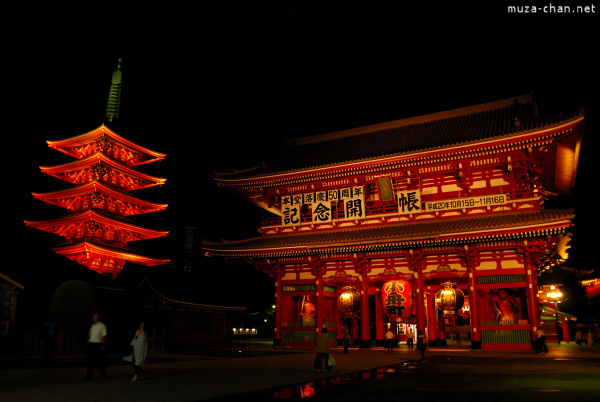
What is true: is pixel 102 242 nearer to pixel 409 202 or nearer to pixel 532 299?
pixel 409 202

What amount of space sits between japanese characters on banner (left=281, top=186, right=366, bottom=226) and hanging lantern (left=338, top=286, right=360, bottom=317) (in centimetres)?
422

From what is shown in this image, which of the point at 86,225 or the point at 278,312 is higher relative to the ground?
the point at 86,225

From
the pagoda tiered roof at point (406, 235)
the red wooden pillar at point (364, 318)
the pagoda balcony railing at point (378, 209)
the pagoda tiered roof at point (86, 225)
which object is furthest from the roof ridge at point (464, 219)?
the pagoda tiered roof at point (86, 225)

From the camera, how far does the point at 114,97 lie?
39.6 meters

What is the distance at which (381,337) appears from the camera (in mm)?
23984

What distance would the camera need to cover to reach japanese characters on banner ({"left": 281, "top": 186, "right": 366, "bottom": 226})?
24578mm

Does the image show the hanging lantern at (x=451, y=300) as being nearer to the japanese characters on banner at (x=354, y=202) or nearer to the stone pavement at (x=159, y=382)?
the japanese characters on banner at (x=354, y=202)

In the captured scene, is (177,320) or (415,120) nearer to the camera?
A: (415,120)

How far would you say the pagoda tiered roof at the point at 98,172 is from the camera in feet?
109

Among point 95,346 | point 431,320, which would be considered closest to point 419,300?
point 431,320

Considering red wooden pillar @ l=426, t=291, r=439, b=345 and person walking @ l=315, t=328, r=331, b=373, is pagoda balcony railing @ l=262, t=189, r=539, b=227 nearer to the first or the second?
red wooden pillar @ l=426, t=291, r=439, b=345

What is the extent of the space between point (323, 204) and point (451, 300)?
8.81m

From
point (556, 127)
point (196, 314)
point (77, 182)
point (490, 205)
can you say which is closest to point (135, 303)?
point (196, 314)

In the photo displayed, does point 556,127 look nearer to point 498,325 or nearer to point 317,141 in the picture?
point 498,325
